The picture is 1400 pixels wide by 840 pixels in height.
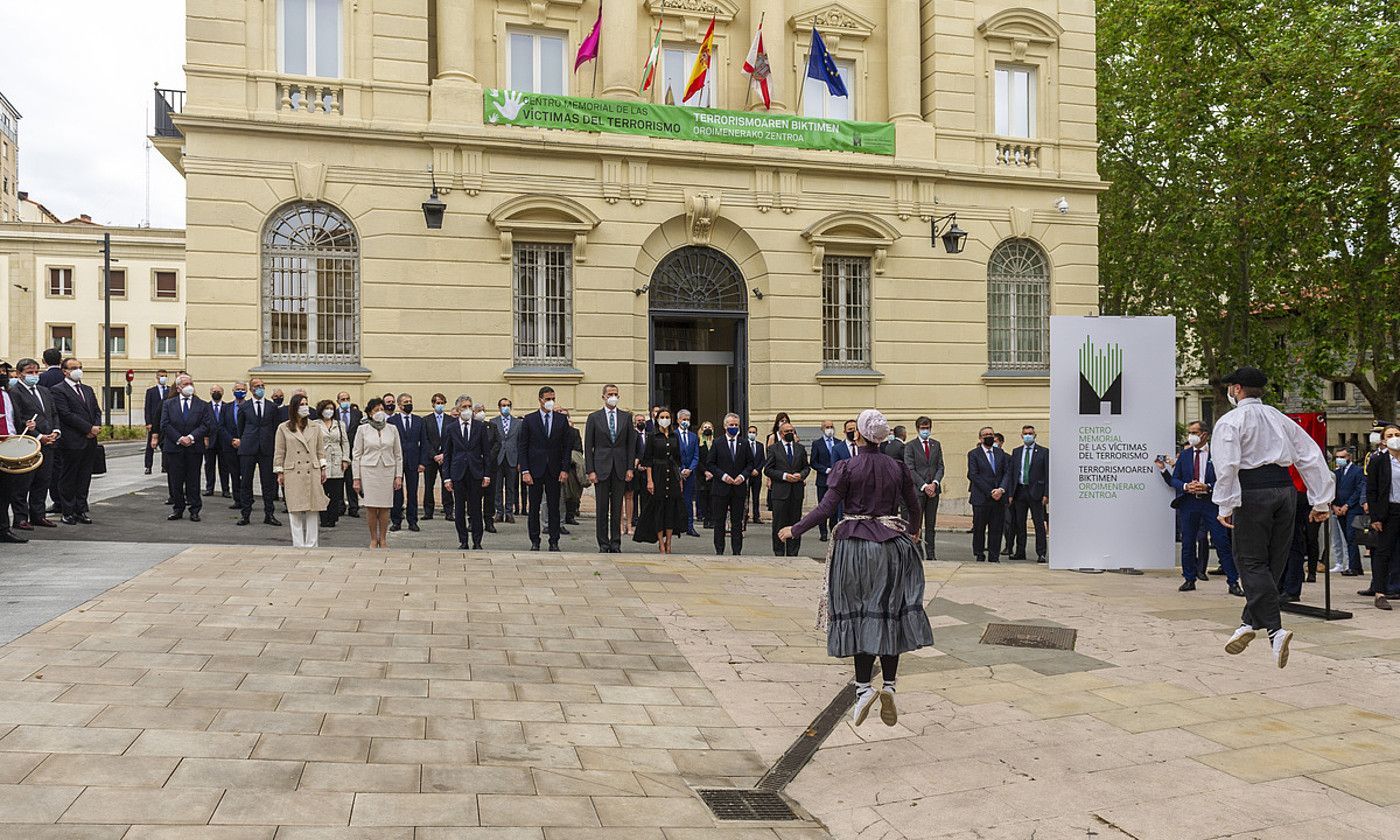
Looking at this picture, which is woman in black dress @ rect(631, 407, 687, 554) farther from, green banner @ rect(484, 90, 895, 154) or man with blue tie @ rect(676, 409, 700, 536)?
green banner @ rect(484, 90, 895, 154)

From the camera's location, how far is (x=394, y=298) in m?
20.7

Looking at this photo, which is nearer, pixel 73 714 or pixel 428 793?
pixel 428 793

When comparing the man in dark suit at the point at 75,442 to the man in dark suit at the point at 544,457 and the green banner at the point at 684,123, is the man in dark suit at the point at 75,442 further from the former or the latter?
the green banner at the point at 684,123

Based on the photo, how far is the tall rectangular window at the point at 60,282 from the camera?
6431 cm

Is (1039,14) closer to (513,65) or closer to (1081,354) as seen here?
(513,65)

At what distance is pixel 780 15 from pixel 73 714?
2061cm

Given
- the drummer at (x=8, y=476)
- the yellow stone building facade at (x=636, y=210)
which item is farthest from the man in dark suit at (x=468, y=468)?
the yellow stone building facade at (x=636, y=210)

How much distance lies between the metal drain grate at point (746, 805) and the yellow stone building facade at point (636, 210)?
1618 cm

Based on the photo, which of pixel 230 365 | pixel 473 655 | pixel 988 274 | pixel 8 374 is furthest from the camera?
pixel 988 274

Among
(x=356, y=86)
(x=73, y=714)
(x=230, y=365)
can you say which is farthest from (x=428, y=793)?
(x=356, y=86)

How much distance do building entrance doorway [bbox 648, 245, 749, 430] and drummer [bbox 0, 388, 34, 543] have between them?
12.4 metres

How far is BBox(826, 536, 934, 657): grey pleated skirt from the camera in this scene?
6.68 metres

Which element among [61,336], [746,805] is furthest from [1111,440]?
[61,336]

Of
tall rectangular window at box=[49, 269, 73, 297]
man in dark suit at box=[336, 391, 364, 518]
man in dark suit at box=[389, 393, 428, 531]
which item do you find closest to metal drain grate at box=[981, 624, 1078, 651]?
man in dark suit at box=[389, 393, 428, 531]
